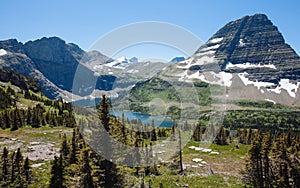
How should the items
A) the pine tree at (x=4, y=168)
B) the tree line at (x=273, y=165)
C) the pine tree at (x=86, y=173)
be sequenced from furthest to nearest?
the tree line at (x=273, y=165)
the pine tree at (x=4, y=168)
the pine tree at (x=86, y=173)

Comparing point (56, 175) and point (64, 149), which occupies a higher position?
point (56, 175)

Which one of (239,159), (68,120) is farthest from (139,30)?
(68,120)

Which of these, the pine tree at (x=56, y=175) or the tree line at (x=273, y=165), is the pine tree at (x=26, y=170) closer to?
the pine tree at (x=56, y=175)

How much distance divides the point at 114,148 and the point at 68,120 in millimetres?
67175

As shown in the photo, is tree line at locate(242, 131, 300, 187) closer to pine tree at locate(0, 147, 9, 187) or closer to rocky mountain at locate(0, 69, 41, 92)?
pine tree at locate(0, 147, 9, 187)

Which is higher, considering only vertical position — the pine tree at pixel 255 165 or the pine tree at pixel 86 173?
the pine tree at pixel 86 173

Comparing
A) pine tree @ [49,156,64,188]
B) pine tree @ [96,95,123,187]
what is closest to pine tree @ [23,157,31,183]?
pine tree @ [49,156,64,188]

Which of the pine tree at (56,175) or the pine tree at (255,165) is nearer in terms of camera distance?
the pine tree at (56,175)

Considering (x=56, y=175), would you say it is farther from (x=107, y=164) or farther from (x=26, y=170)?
(x=26, y=170)

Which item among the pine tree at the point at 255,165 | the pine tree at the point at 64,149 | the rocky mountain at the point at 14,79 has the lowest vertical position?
the pine tree at the point at 255,165

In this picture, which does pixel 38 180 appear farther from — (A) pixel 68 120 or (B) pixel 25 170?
(A) pixel 68 120

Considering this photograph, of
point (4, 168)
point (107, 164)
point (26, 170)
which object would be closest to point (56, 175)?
point (107, 164)

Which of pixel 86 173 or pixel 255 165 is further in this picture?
pixel 255 165

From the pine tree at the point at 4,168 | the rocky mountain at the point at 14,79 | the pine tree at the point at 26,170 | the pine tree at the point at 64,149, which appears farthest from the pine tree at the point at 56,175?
the rocky mountain at the point at 14,79
